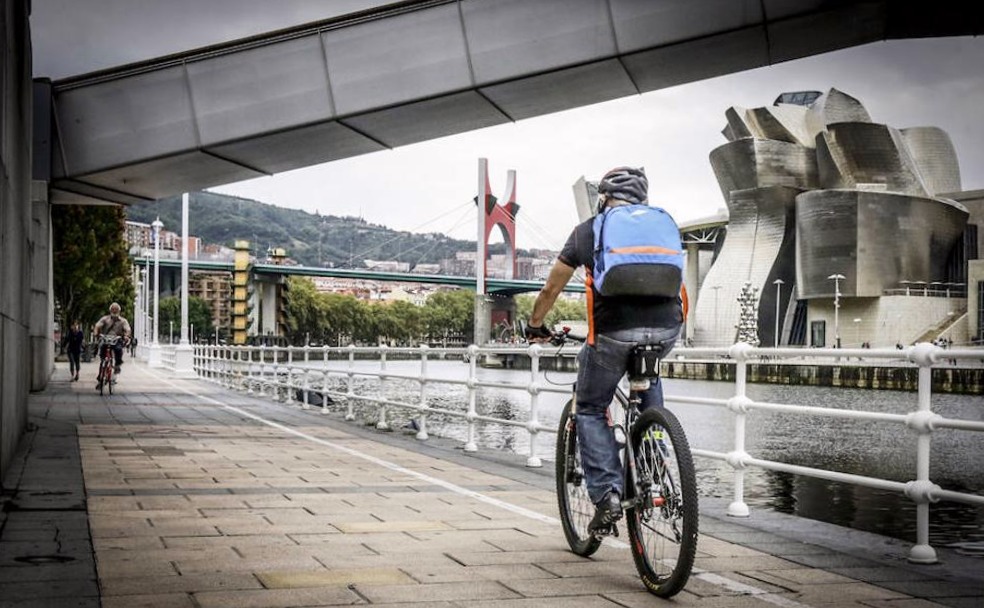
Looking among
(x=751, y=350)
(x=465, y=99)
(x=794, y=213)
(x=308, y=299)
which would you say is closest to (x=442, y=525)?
(x=751, y=350)

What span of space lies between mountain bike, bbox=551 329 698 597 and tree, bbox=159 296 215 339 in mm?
170611

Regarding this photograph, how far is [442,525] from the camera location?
6.41 m

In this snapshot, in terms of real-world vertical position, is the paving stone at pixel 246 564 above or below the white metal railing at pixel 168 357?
above

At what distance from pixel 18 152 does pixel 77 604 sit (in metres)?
5.91

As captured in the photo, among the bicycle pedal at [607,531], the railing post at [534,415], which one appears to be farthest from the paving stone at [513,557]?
the railing post at [534,415]

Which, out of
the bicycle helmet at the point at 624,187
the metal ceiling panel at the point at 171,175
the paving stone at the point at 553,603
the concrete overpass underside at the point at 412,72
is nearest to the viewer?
the paving stone at the point at 553,603

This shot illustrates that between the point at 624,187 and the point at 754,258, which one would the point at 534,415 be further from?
the point at 754,258

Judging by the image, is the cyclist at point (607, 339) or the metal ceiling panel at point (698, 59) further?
the metal ceiling panel at point (698, 59)

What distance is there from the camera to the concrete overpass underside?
13773 millimetres

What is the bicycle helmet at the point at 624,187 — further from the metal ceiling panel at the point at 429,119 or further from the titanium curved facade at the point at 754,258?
the titanium curved facade at the point at 754,258

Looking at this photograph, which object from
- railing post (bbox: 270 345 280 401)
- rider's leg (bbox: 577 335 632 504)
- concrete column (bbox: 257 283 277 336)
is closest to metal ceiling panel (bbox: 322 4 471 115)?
railing post (bbox: 270 345 280 401)

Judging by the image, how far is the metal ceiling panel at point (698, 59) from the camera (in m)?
13.9

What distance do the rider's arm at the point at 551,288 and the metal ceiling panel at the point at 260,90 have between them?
10510 mm

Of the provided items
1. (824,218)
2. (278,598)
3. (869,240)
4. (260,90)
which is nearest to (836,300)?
(869,240)
